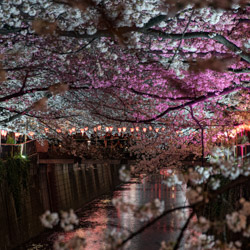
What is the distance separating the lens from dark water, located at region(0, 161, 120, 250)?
1589 cm

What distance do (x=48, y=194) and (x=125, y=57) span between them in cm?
1422

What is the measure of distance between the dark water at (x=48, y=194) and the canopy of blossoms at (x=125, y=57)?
3.48m

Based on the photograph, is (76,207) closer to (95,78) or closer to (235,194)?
(95,78)

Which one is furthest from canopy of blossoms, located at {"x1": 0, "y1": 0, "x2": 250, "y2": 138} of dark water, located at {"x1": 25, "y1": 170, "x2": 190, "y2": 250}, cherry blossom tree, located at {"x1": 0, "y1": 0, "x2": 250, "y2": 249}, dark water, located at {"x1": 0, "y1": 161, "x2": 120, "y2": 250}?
dark water, located at {"x1": 0, "y1": 161, "x2": 120, "y2": 250}

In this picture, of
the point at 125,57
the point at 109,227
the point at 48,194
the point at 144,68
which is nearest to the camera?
the point at 125,57

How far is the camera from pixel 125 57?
1177 centimetres

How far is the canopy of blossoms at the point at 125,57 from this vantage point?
7.46m

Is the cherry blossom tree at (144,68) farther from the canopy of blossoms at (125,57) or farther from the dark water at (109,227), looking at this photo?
the dark water at (109,227)

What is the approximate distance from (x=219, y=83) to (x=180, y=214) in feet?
30.8

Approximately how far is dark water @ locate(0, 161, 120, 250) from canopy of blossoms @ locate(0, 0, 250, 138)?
11.4 feet

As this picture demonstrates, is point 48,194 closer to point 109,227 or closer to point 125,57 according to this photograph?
point 109,227

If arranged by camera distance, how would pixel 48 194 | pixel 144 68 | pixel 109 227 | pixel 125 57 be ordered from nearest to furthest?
pixel 125 57
pixel 144 68
pixel 109 227
pixel 48 194

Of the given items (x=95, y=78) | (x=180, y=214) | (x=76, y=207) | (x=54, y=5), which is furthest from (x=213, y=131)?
(x=180, y=214)

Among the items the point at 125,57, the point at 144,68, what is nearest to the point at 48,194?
the point at 144,68
